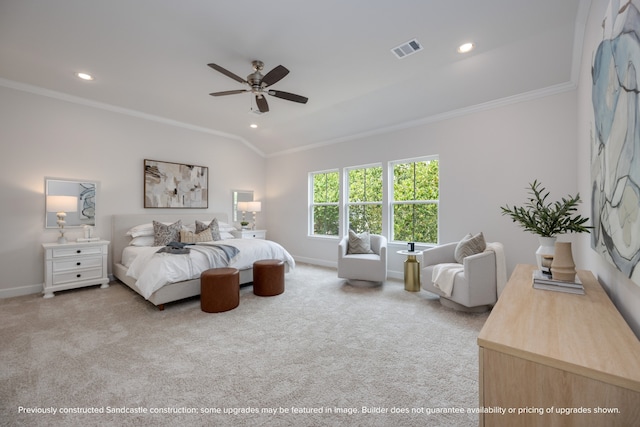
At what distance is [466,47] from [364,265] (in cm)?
305

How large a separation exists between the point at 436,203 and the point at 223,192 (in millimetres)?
4514

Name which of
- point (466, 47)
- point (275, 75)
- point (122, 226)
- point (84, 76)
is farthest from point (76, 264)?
point (466, 47)

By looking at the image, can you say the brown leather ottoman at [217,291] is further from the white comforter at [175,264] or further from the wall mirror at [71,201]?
the wall mirror at [71,201]

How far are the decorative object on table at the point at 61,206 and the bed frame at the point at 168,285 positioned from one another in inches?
25.8

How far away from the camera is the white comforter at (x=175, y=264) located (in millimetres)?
3143

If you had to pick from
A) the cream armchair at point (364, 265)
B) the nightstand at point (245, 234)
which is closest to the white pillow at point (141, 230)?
the nightstand at point (245, 234)


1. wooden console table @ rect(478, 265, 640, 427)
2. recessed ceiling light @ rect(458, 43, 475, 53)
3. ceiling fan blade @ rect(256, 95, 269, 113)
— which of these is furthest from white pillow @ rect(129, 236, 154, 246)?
recessed ceiling light @ rect(458, 43, 475, 53)

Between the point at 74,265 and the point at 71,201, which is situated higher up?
the point at 71,201

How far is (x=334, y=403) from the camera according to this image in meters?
1.71

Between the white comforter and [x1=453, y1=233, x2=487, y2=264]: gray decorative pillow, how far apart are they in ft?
9.46

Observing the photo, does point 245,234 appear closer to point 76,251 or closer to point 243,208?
point 243,208

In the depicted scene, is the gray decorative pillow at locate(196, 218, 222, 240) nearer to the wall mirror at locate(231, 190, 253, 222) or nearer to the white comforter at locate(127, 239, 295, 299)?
the white comforter at locate(127, 239, 295, 299)

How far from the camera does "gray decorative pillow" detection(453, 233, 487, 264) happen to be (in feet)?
11.0

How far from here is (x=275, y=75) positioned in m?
2.71
